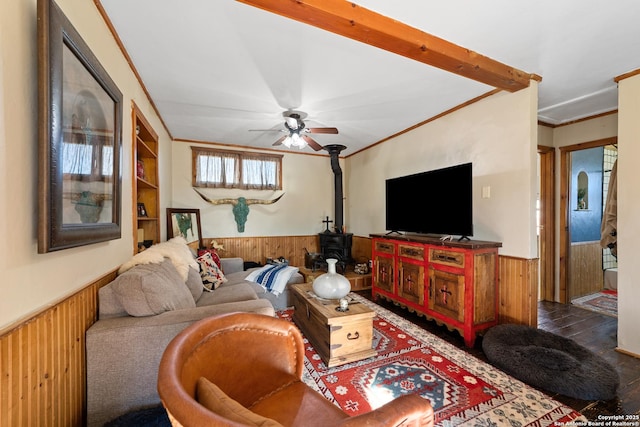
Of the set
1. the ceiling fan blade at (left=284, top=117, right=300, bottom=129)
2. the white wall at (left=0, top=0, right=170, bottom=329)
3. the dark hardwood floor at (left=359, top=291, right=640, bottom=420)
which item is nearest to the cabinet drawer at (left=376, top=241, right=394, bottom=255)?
the dark hardwood floor at (left=359, top=291, right=640, bottom=420)

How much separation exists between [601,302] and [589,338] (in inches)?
58.8

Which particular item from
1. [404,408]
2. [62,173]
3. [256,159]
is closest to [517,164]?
[404,408]

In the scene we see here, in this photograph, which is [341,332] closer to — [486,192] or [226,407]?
[226,407]

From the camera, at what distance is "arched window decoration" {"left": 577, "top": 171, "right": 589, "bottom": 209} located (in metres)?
3.75

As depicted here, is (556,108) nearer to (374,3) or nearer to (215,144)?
(374,3)

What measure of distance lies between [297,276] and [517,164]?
2.71m

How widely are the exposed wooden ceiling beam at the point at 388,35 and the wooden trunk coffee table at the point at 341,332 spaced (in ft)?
6.30

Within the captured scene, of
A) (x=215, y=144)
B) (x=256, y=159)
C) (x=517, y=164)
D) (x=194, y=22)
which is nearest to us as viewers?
(x=194, y=22)

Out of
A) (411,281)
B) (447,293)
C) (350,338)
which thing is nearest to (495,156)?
(447,293)

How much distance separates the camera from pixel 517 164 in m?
2.43

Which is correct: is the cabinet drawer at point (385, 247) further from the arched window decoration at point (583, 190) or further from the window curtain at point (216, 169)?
the arched window decoration at point (583, 190)

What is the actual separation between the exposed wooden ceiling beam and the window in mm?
3390

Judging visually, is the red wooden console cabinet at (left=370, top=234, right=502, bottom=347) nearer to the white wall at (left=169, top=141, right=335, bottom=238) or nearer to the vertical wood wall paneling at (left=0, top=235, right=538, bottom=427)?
the white wall at (left=169, top=141, right=335, bottom=238)

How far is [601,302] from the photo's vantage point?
343cm
